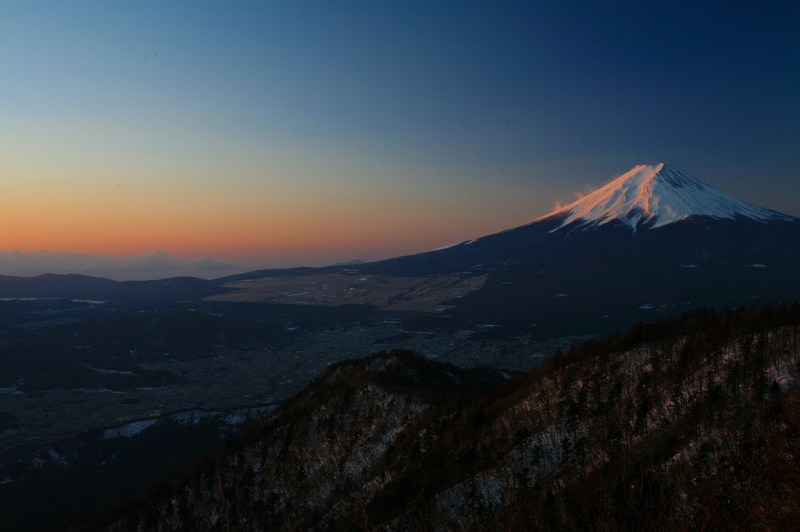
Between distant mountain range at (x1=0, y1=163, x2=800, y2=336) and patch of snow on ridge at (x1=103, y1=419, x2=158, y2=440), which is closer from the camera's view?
patch of snow on ridge at (x1=103, y1=419, x2=158, y2=440)

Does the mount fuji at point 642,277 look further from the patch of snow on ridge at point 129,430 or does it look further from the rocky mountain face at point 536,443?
the rocky mountain face at point 536,443

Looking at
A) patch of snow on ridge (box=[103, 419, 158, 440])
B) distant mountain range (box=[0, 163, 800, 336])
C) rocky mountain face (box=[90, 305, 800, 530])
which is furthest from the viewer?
distant mountain range (box=[0, 163, 800, 336])

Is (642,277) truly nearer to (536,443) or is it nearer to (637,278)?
(637,278)

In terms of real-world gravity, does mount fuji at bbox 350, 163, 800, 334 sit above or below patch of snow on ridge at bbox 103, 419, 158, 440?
above

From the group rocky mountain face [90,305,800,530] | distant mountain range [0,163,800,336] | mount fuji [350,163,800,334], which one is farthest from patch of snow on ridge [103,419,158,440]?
mount fuji [350,163,800,334]

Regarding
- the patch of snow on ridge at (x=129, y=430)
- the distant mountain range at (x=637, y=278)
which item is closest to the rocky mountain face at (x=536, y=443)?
the patch of snow on ridge at (x=129, y=430)

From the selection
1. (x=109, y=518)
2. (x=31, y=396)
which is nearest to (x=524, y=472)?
(x=109, y=518)

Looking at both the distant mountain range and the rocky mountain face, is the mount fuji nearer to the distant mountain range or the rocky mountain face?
the distant mountain range

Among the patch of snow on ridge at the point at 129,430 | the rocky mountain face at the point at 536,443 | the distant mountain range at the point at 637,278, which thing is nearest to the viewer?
the rocky mountain face at the point at 536,443

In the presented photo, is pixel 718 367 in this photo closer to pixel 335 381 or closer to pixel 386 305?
pixel 335 381
